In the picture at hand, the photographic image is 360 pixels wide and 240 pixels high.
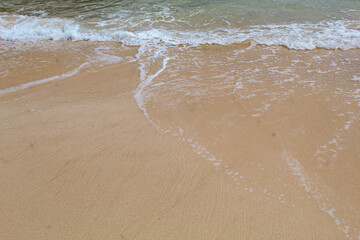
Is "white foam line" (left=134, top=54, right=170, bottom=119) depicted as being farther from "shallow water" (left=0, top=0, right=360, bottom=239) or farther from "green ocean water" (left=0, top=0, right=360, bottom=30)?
"green ocean water" (left=0, top=0, right=360, bottom=30)

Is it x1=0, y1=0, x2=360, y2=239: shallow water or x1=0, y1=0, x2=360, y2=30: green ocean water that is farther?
x1=0, y1=0, x2=360, y2=30: green ocean water

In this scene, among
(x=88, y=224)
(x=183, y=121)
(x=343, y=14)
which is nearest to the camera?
(x=88, y=224)

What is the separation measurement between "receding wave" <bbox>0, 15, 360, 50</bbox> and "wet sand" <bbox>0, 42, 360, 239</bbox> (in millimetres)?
3467

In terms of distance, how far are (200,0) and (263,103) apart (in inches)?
373

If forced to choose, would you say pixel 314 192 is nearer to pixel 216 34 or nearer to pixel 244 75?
pixel 244 75

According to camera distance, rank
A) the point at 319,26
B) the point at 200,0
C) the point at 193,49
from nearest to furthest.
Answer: the point at 193,49, the point at 319,26, the point at 200,0

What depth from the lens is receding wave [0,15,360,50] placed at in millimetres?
6496

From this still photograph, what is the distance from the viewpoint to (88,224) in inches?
78.2

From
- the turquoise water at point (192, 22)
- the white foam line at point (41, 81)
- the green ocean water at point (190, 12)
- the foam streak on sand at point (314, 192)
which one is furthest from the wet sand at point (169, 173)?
the green ocean water at point (190, 12)

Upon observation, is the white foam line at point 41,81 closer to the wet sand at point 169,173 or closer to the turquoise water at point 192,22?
the wet sand at point 169,173

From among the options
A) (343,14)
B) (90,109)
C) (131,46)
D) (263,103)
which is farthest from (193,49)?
(343,14)

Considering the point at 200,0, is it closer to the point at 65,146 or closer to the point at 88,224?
the point at 65,146

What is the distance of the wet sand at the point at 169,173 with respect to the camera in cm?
200

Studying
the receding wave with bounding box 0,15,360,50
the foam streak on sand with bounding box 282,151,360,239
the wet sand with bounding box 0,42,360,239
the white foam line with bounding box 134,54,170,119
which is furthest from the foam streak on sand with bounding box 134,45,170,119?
the foam streak on sand with bounding box 282,151,360,239
